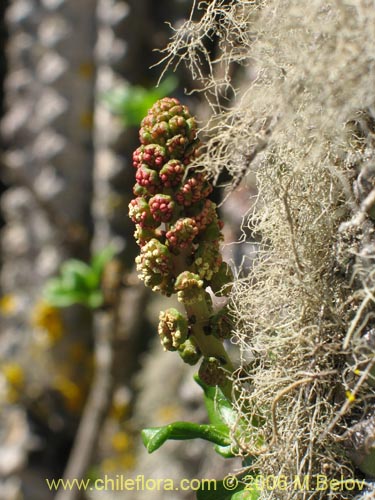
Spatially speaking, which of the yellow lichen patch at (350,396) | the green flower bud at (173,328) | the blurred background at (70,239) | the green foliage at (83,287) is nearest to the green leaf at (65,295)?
the green foliage at (83,287)

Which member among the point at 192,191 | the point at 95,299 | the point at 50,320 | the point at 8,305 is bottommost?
the point at 192,191

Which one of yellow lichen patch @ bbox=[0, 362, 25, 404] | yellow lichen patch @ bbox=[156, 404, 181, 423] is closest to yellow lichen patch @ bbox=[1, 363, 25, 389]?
yellow lichen patch @ bbox=[0, 362, 25, 404]

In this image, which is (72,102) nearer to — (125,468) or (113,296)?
(113,296)

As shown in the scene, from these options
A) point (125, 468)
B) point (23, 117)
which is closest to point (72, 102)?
point (23, 117)

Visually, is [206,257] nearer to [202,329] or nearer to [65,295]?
[202,329]

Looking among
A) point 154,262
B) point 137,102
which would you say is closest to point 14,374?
A: point 137,102

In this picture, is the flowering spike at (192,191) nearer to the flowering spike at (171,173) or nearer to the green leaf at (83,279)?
the flowering spike at (171,173)
